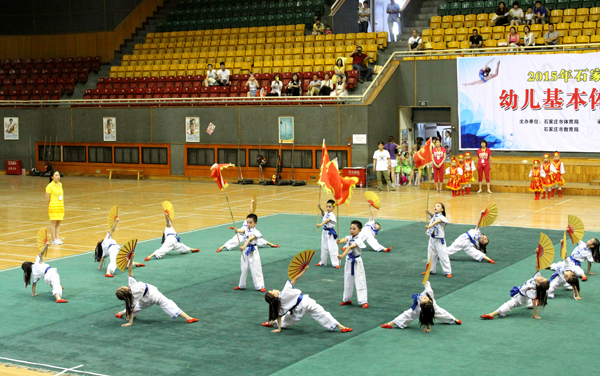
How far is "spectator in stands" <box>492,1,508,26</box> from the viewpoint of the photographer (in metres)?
28.0

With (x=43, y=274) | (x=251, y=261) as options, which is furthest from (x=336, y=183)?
(x=43, y=274)

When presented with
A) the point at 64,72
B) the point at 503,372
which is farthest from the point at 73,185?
the point at 503,372

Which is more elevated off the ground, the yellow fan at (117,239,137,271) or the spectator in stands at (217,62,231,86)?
the spectator in stands at (217,62,231,86)

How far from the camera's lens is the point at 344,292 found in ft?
36.7

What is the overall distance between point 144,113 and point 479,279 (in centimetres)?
2324

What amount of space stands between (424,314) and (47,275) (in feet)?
21.4

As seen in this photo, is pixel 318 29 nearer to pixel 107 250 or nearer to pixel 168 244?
pixel 168 244

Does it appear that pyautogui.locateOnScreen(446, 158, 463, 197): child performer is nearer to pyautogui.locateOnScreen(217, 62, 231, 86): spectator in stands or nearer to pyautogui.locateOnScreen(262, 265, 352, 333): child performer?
pyautogui.locateOnScreen(217, 62, 231, 86): spectator in stands

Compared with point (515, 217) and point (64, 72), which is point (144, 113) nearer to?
point (64, 72)

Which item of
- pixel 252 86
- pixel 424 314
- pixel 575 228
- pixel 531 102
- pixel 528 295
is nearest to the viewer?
pixel 424 314

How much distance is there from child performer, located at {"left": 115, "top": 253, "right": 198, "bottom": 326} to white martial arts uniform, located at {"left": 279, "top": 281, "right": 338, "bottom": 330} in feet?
5.11

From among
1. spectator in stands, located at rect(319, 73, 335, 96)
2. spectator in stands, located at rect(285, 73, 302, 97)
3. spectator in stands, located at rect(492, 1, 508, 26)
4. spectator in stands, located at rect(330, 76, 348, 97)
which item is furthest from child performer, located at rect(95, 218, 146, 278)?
spectator in stands, located at rect(492, 1, 508, 26)

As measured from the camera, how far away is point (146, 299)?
10.1 m

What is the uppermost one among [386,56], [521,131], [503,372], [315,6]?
[315,6]
